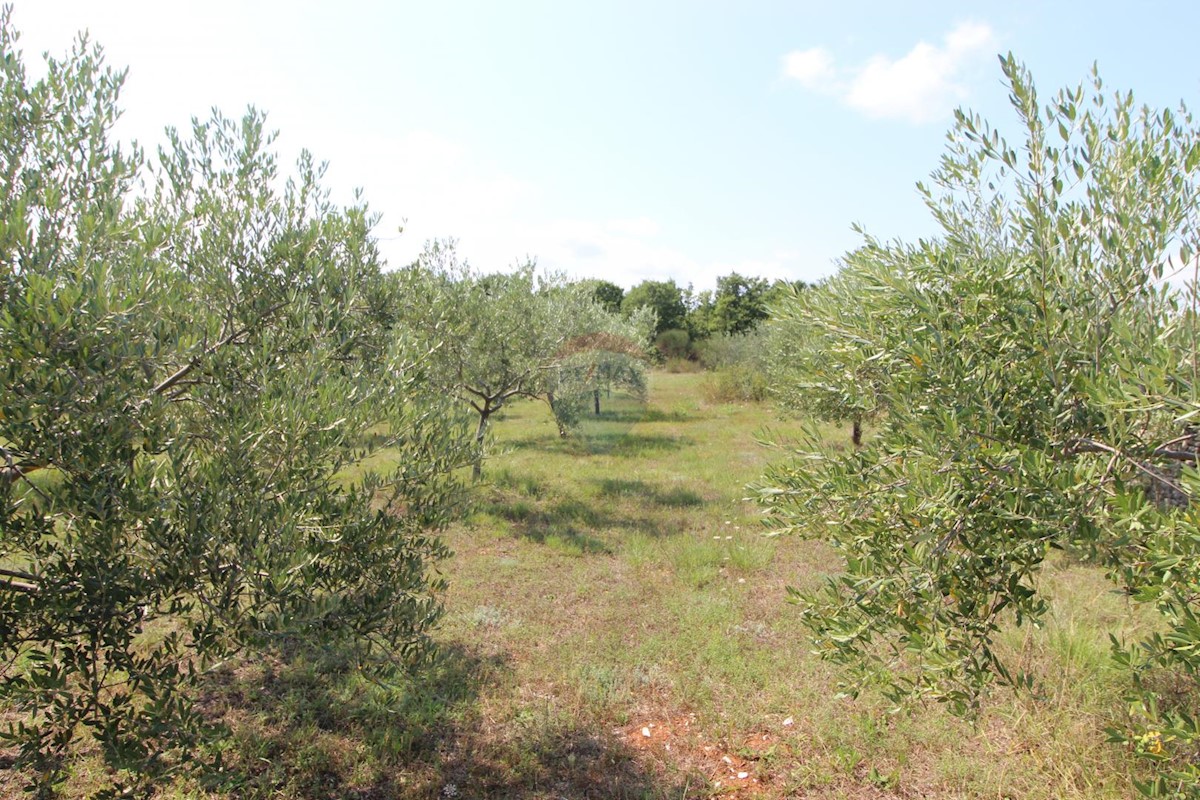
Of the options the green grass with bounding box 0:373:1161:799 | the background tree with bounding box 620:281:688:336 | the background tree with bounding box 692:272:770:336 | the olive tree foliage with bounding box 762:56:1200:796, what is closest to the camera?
the olive tree foliage with bounding box 762:56:1200:796

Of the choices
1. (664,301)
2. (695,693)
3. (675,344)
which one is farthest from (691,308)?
(695,693)

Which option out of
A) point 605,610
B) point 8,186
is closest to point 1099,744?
point 605,610

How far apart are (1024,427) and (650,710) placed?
4678 millimetres

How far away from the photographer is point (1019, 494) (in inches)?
126

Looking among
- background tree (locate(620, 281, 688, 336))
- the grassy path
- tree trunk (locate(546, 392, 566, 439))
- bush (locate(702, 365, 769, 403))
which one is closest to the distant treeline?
background tree (locate(620, 281, 688, 336))

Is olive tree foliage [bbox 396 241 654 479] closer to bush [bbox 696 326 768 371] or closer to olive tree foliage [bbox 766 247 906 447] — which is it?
olive tree foliage [bbox 766 247 906 447]

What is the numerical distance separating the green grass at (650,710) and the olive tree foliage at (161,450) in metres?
1.05

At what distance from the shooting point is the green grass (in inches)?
214

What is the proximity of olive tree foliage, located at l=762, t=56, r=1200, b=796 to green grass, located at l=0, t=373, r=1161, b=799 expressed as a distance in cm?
111

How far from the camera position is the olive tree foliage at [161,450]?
3367 millimetres

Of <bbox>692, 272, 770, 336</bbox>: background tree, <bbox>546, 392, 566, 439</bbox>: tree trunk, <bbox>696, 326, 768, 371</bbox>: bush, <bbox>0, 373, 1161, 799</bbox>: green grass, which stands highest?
<bbox>692, 272, 770, 336</bbox>: background tree

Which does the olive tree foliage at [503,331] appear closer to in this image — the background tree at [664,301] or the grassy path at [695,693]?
the grassy path at [695,693]

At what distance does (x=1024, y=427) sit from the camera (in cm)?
368

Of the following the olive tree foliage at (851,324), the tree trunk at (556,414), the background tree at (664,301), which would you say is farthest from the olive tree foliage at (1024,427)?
the background tree at (664,301)
